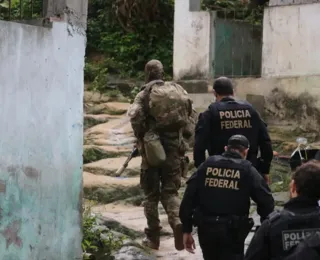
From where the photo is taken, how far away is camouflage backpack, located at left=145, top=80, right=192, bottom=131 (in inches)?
274

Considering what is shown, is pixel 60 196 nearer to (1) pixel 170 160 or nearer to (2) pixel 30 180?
(2) pixel 30 180

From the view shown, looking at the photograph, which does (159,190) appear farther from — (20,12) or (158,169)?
(20,12)


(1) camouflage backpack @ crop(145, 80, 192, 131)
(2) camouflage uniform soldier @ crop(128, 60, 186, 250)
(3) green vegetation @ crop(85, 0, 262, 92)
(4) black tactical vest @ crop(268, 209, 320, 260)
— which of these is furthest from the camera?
(3) green vegetation @ crop(85, 0, 262, 92)

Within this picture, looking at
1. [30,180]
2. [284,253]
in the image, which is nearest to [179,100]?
[30,180]

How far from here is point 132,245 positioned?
281 inches

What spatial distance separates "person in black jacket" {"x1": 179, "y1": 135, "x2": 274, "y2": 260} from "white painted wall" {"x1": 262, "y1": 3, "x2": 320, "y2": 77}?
694 centimetres

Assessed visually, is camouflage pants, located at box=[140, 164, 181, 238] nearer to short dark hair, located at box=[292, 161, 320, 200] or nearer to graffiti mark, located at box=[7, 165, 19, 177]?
graffiti mark, located at box=[7, 165, 19, 177]

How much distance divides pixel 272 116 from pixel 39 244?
713 cm

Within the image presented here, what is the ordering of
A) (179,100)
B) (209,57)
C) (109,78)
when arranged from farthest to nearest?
(109,78)
(209,57)
(179,100)

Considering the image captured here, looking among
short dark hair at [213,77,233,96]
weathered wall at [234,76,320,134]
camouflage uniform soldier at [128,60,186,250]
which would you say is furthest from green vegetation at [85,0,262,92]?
short dark hair at [213,77,233,96]

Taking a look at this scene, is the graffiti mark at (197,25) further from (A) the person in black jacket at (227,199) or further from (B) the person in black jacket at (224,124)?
(A) the person in black jacket at (227,199)

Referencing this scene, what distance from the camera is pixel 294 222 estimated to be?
3.62 m

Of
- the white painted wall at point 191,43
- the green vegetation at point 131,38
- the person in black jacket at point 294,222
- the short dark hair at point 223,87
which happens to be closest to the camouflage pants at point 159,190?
the short dark hair at point 223,87

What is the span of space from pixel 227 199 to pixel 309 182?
1.41 m
